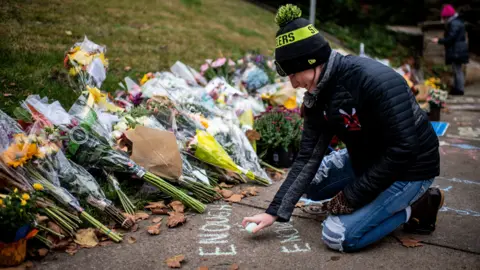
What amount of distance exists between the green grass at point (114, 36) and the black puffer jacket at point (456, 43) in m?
3.13

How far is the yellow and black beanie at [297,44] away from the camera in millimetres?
2418

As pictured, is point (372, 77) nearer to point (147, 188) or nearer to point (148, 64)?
point (147, 188)

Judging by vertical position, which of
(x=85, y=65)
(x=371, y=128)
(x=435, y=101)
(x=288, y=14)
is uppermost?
(x=288, y=14)

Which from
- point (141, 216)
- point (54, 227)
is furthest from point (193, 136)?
point (54, 227)

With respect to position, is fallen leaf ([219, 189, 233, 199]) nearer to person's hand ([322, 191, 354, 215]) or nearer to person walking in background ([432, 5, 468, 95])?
person's hand ([322, 191, 354, 215])

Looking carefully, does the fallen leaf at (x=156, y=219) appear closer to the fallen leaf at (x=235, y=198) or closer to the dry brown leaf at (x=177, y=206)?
the dry brown leaf at (x=177, y=206)

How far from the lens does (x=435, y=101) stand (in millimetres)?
5996

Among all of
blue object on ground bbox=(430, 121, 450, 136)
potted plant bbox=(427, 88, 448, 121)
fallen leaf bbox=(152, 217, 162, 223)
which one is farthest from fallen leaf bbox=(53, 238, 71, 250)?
potted plant bbox=(427, 88, 448, 121)

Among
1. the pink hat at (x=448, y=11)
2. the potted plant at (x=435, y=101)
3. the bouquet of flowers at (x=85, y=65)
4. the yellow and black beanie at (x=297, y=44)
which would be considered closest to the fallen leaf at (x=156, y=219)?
the yellow and black beanie at (x=297, y=44)

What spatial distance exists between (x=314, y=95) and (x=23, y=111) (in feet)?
6.25

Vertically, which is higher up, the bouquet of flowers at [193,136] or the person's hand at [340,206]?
the person's hand at [340,206]

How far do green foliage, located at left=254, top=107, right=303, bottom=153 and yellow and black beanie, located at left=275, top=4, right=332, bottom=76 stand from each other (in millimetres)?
1702

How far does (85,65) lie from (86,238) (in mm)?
1805

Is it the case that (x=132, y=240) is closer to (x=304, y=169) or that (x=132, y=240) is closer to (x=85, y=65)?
(x=304, y=169)
